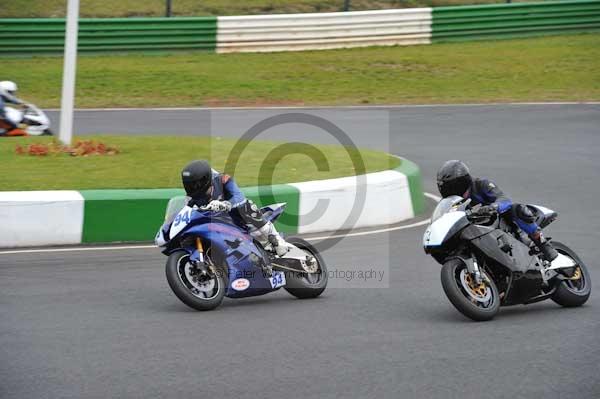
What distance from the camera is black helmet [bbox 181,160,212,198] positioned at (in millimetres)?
8305

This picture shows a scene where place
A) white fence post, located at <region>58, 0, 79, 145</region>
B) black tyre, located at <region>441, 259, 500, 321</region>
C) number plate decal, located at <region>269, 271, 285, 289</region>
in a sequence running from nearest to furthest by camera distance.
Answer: black tyre, located at <region>441, 259, 500, 321</region> < number plate decal, located at <region>269, 271, 285, 289</region> < white fence post, located at <region>58, 0, 79, 145</region>

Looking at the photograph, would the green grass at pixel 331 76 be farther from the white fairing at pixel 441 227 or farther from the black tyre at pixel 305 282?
the white fairing at pixel 441 227

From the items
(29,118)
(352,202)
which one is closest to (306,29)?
(29,118)

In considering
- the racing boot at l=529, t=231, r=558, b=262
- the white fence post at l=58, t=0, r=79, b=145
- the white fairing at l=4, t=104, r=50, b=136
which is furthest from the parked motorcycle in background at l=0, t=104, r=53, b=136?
the racing boot at l=529, t=231, r=558, b=262

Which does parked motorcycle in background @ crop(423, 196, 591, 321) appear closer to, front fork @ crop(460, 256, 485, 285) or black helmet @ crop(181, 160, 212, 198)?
front fork @ crop(460, 256, 485, 285)

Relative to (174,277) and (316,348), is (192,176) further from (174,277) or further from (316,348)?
(316,348)

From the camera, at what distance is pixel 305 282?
908 cm

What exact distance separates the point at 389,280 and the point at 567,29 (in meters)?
20.7

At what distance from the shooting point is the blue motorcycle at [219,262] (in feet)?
27.4

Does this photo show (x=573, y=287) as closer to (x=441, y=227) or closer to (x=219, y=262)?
(x=441, y=227)

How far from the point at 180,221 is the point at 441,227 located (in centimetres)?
199

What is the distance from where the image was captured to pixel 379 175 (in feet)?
41.3

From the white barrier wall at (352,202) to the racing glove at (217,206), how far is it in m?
3.26

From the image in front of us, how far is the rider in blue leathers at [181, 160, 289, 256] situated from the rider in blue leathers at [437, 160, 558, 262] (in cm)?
149
